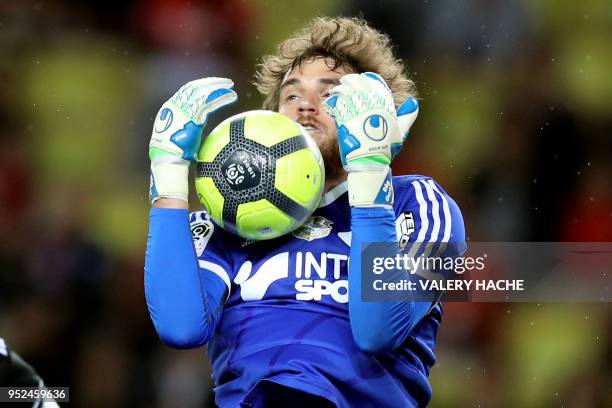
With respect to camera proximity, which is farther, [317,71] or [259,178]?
[317,71]

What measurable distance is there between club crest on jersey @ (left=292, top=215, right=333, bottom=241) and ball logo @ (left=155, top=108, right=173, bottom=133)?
0.46 meters

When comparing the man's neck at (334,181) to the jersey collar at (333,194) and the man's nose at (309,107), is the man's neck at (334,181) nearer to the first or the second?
the jersey collar at (333,194)

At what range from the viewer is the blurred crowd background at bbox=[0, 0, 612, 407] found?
179 inches

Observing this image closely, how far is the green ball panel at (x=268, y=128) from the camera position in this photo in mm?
2383

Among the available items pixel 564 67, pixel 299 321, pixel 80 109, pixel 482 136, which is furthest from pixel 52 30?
pixel 299 321

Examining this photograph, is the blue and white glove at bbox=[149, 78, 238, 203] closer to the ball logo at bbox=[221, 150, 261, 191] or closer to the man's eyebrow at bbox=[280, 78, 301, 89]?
the ball logo at bbox=[221, 150, 261, 191]

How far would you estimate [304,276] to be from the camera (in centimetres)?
247

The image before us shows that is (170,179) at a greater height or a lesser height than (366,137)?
lesser

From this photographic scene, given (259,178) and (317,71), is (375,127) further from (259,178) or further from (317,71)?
(317,71)

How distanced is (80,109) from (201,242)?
8.96 ft

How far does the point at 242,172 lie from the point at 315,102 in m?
0.46

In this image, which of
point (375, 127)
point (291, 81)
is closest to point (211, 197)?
point (375, 127)

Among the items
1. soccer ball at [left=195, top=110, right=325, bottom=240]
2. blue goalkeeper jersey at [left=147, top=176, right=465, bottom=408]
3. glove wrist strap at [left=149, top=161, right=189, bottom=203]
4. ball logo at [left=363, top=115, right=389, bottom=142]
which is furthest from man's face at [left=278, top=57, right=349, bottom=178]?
glove wrist strap at [left=149, top=161, right=189, bottom=203]

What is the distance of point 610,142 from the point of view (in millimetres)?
5062
